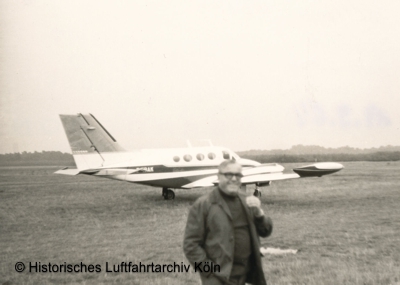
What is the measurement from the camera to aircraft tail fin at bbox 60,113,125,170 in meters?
17.3

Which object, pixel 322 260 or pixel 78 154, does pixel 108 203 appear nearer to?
pixel 78 154

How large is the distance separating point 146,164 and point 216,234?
13.9 meters

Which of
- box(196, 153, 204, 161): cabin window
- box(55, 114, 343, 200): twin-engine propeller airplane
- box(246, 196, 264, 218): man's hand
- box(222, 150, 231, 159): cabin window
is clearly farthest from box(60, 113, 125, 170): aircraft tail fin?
box(246, 196, 264, 218): man's hand

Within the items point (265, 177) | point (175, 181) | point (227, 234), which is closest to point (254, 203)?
point (227, 234)

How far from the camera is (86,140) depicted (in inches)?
690

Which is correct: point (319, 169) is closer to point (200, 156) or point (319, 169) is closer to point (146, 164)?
point (200, 156)

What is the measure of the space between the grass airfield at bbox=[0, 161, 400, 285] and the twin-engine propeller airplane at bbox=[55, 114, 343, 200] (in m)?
1.18

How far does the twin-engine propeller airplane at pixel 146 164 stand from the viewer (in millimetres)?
17250

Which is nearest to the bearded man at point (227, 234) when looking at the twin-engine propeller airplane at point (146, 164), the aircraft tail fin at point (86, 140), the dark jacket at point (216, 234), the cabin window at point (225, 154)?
the dark jacket at point (216, 234)

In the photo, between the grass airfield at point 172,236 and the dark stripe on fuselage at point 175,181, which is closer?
the grass airfield at point 172,236

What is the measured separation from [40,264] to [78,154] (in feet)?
31.1

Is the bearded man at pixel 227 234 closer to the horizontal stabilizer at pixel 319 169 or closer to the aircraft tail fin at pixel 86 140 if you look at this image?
the horizontal stabilizer at pixel 319 169

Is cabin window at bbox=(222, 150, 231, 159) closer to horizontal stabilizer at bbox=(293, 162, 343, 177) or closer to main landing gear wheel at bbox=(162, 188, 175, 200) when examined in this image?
main landing gear wheel at bbox=(162, 188, 175, 200)

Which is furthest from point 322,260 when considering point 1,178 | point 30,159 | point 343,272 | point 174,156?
point 1,178
